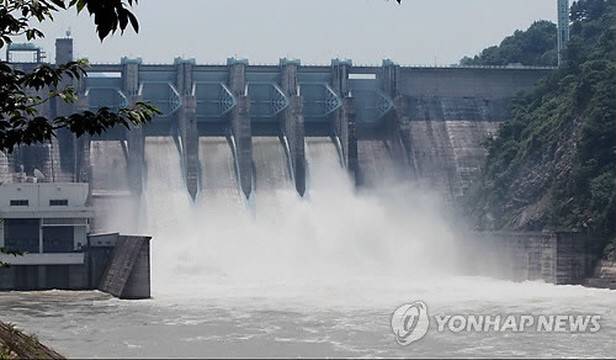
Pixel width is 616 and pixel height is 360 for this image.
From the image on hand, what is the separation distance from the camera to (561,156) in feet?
161

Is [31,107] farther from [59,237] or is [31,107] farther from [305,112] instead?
[305,112]

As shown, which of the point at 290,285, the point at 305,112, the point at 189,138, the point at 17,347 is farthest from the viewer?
the point at 305,112

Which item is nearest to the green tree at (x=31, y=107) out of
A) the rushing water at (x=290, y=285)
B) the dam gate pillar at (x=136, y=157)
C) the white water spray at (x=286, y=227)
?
the rushing water at (x=290, y=285)

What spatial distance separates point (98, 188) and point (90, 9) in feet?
148

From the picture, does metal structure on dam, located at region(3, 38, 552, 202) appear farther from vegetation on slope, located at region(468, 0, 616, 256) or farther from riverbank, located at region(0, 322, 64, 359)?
riverbank, located at region(0, 322, 64, 359)

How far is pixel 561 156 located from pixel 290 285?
13.7 m

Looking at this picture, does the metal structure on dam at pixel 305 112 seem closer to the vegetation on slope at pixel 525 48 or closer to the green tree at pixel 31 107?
the vegetation on slope at pixel 525 48

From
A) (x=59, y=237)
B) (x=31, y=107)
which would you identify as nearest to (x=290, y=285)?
(x=59, y=237)

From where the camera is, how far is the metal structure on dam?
167ft

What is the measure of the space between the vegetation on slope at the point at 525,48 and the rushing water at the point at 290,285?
2306 cm

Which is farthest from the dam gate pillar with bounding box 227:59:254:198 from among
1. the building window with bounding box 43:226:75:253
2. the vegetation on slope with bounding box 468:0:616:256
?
the building window with bounding box 43:226:75:253

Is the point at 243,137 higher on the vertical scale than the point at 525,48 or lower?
lower

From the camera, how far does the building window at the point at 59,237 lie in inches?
1594

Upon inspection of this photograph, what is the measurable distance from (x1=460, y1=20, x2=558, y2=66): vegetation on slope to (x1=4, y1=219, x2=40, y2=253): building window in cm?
4071
